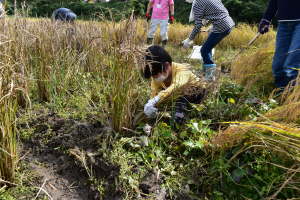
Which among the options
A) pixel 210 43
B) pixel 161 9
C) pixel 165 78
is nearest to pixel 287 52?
pixel 210 43

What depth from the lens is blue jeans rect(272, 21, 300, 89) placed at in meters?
1.96

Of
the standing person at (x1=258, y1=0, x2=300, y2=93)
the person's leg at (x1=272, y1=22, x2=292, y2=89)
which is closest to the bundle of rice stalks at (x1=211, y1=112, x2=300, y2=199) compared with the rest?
the standing person at (x1=258, y1=0, x2=300, y2=93)

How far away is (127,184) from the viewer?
123 cm

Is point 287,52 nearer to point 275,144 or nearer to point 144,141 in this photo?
point 275,144

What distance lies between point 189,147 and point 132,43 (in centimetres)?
87

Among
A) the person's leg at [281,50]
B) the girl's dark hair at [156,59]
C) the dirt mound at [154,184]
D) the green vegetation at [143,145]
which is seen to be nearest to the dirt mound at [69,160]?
the green vegetation at [143,145]

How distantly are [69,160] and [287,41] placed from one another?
2544 millimetres

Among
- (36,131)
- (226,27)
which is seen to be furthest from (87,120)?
(226,27)

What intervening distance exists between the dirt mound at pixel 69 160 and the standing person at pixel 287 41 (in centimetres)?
193

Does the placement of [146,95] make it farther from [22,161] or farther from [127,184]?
[22,161]

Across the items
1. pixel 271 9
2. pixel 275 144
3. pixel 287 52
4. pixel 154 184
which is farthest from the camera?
pixel 271 9

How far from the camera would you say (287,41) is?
217 cm

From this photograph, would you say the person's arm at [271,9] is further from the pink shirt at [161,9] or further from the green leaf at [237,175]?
the pink shirt at [161,9]

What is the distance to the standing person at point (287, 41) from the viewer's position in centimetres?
196
